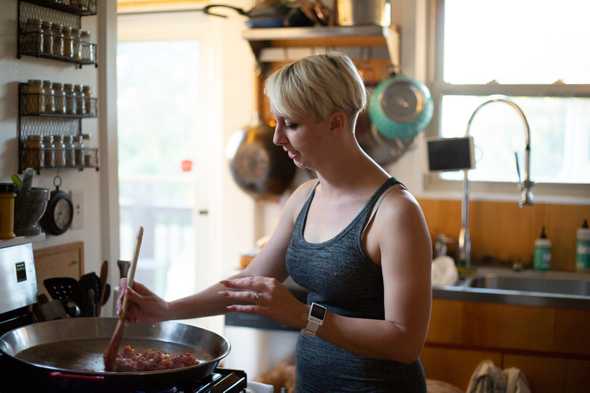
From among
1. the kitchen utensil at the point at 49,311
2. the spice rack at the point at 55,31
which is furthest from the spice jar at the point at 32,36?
the kitchen utensil at the point at 49,311

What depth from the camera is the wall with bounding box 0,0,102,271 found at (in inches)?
90.7

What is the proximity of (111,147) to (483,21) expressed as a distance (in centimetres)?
184

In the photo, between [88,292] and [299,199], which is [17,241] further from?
[299,199]

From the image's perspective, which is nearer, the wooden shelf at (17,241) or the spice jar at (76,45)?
the wooden shelf at (17,241)

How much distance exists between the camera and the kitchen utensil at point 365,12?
349cm

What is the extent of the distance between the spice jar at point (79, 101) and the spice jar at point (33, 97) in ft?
0.59

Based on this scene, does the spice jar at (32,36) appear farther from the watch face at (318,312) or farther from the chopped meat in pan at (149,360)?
the watch face at (318,312)

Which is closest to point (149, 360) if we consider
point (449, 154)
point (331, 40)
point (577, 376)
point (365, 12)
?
point (577, 376)

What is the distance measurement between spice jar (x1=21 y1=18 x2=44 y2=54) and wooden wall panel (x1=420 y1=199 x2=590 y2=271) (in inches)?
75.7

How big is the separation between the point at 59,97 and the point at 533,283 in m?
2.02

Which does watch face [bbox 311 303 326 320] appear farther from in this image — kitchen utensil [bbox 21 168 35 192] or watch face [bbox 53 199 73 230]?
watch face [bbox 53 199 73 230]

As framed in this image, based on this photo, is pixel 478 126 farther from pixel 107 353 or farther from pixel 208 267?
pixel 107 353

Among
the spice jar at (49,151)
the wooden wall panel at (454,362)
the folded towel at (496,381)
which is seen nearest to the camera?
the spice jar at (49,151)

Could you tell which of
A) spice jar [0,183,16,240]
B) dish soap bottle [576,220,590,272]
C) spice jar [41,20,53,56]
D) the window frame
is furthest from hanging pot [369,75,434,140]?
spice jar [0,183,16,240]
